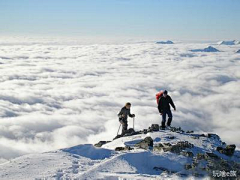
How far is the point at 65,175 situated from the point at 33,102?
571 ft

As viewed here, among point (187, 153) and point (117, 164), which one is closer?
point (117, 164)

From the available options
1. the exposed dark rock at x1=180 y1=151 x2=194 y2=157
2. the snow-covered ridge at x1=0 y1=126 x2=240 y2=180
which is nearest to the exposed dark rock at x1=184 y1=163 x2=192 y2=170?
the snow-covered ridge at x1=0 y1=126 x2=240 y2=180

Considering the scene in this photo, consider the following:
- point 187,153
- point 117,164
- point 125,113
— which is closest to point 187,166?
point 187,153

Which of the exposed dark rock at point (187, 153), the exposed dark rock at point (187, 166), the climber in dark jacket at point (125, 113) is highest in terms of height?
the climber in dark jacket at point (125, 113)

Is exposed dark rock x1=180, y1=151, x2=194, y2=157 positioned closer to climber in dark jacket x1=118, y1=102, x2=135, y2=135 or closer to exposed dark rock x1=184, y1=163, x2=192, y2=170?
exposed dark rock x1=184, y1=163, x2=192, y2=170

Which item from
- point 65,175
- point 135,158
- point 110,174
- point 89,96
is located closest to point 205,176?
point 135,158

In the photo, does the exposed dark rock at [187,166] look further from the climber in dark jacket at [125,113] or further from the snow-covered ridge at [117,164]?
the climber in dark jacket at [125,113]

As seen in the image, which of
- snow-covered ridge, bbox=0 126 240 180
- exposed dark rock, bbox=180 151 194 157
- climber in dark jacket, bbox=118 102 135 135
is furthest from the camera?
climber in dark jacket, bbox=118 102 135 135

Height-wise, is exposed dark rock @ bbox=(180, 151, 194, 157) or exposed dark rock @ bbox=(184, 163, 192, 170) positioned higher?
exposed dark rock @ bbox=(180, 151, 194, 157)

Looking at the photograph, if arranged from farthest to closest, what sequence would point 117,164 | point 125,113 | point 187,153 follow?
point 125,113, point 187,153, point 117,164

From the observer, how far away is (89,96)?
579ft

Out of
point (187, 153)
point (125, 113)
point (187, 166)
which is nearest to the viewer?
point (187, 166)

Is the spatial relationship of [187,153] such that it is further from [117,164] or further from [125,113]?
[125,113]

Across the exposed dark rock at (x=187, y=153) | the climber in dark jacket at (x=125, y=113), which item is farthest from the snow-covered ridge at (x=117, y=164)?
the climber in dark jacket at (x=125, y=113)
